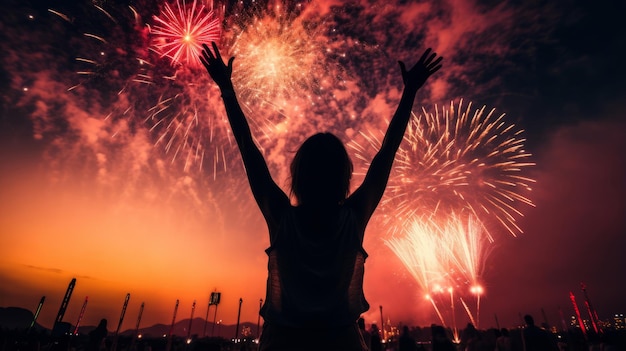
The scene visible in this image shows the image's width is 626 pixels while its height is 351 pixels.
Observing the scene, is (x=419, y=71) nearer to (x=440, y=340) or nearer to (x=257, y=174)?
(x=257, y=174)

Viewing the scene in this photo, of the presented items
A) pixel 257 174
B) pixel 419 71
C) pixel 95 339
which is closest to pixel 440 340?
pixel 419 71

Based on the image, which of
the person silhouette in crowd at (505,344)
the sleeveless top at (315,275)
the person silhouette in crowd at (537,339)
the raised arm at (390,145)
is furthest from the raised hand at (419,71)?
the person silhouette in crowd at (505,344)

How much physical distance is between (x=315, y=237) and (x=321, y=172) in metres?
0.38

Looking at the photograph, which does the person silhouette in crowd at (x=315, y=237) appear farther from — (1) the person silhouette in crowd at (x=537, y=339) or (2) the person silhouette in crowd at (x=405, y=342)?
(2) the person silhouette in crowd at (x=405, y=342)

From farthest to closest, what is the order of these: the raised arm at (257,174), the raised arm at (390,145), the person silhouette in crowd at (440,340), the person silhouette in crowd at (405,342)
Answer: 1. the person silhouette in crowd at (405,342)
2. the person silhouette in crowd at (440,340)
3. the raised arm at (390,145)
4. the raised arm at (257,174)

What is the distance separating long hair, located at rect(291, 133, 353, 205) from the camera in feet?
5.65

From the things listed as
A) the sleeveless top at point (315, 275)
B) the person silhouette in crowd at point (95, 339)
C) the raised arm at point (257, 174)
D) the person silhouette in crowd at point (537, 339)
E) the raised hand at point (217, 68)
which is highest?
the raised hand at point (217, 68)

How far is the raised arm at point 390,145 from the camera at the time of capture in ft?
5.85

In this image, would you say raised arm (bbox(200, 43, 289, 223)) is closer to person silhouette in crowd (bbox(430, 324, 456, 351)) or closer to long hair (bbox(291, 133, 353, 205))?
long hair (bbox(291, 133, 353, 205))

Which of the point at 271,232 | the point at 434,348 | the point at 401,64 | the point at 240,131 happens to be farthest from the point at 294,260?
the point at 434,348

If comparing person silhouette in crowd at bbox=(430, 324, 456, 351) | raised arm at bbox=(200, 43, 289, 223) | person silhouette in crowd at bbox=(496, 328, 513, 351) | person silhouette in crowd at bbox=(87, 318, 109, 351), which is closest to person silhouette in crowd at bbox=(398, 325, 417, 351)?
person silhouette in crowd at bbox=(430, 324, 456, 351)

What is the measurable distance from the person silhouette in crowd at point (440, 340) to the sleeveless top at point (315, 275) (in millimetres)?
11295

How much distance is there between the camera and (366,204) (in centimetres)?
176

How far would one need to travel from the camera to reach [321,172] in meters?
1.74
